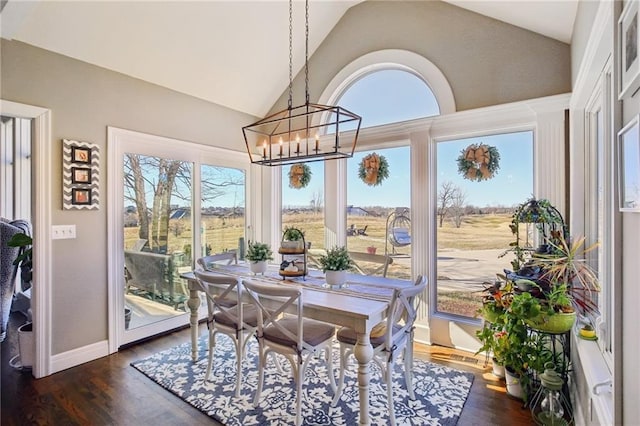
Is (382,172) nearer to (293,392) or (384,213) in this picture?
(384,213)

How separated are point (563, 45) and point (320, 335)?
304 cm

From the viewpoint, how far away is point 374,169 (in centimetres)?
374

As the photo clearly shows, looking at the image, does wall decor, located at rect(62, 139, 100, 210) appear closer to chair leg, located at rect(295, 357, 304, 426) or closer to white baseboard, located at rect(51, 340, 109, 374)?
white baseboard, located at rect(51, 340, 109, 374)

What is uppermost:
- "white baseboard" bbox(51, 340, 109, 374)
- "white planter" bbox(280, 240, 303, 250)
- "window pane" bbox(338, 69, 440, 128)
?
"window pane" bbox(338, 69, 440, 128)

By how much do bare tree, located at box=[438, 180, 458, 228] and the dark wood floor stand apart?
1399mm

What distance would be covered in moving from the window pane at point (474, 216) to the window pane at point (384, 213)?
37 centimetres

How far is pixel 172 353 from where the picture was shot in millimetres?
3105

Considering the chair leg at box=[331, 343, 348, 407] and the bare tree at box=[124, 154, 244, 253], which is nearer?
the chair leg at box=[331, 343, 348, 407]

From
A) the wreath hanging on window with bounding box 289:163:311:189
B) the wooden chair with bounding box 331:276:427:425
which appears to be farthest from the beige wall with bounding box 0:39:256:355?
the wooden chair with bounding box 331:276:427:425

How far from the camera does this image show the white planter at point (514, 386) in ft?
7.61

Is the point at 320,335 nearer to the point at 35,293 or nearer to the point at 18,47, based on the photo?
the point at 35,293

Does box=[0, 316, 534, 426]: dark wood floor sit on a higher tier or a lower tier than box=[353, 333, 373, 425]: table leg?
lower

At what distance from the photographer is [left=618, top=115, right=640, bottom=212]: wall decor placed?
96 centimetres

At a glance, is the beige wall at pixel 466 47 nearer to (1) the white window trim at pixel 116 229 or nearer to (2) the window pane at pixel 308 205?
(2) the window pane at pixel 308 205
